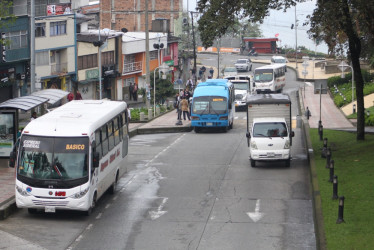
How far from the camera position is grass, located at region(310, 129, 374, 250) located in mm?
16163

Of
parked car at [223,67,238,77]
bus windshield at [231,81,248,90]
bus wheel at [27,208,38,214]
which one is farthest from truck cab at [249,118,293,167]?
parked car at [223,67,238,77]

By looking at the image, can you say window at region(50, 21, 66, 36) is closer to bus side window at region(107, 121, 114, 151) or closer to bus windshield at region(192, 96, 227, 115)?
bus windshield at region(192, 96, 227, 115)

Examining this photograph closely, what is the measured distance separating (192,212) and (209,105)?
21.0 meters

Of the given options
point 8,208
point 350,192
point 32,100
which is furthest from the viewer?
point 32,100

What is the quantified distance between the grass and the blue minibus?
787 cm

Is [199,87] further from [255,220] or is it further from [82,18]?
[82,18]

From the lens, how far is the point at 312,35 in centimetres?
3002

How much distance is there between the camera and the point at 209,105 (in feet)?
136

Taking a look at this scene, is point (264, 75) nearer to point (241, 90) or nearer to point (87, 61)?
point (241, 90)

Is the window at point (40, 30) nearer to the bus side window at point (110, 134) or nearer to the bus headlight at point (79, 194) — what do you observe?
the bus side window at point (110, 134)

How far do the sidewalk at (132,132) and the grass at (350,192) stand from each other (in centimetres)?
888

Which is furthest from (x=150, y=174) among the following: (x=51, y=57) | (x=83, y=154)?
(x=51, y=57)

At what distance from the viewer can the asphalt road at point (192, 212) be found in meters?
17.6

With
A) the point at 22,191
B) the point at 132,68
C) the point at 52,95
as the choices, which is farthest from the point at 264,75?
the point at 22,191
